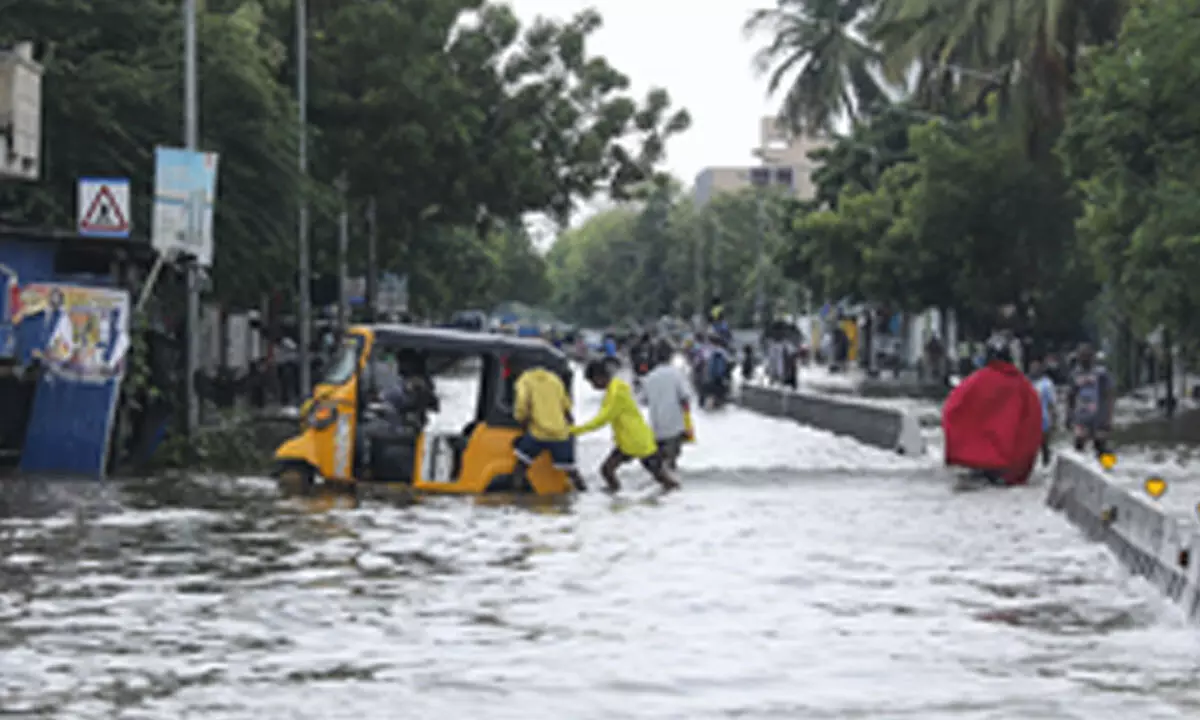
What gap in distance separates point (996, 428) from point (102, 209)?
32.6ft

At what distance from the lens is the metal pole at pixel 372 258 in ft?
208

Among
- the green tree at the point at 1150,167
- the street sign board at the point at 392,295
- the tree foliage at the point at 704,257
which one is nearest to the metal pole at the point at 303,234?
the green tree at the point at 1150,167

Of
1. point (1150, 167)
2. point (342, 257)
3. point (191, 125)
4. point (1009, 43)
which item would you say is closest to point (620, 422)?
point (191, 125)

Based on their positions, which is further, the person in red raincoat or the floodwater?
the person in red raincoat

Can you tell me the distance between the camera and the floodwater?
1071cm

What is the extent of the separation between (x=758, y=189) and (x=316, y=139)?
13297 centimetres

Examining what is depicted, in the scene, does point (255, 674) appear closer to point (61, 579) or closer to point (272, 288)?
point (61, 579)

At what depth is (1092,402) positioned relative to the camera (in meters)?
29.3

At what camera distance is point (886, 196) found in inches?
3268

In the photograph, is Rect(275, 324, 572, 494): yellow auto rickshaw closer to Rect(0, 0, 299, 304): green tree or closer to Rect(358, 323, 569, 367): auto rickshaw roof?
Rect(358, 323, 569, 367): auto rickshaw roof

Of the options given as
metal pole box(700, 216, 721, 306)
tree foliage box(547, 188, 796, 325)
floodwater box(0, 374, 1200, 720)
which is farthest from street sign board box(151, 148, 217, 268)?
metal pole box(700, 216, 721, 306)

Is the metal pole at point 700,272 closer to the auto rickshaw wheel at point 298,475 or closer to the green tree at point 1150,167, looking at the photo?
the green tree at point 1150,167

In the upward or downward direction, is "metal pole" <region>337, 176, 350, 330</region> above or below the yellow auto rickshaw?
above

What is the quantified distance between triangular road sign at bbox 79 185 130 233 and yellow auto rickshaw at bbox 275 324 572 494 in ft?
17.1
